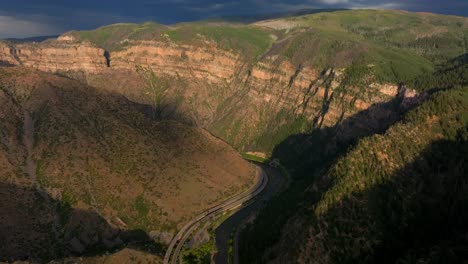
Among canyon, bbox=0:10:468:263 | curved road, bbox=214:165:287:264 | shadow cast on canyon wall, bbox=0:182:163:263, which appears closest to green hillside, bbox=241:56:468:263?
canyon, bbox=0:10:468:263

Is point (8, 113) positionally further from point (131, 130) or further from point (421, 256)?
point (421, 256)

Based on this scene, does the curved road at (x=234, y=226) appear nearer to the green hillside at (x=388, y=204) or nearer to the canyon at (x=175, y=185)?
the canyon at (x=175, y=185)

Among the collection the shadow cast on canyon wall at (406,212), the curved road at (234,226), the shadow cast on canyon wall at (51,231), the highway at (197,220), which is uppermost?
the shadow cast on canyon wall at (406,212)

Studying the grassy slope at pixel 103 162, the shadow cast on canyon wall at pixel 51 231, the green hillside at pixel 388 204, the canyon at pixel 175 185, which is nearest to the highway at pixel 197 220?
the canyon at pixel 175 185

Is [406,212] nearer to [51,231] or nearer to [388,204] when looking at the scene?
[388,204]

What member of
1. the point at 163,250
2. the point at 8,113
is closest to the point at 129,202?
the point at 163,250

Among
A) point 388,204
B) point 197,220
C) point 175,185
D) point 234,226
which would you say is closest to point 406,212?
point 388,204

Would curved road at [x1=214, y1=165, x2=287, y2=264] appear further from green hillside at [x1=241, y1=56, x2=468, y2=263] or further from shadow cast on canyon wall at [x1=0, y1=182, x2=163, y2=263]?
shadow cast on canyon wall at [x1=0, y1=182, x2=163, y2=263]
